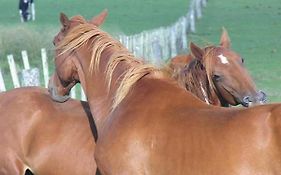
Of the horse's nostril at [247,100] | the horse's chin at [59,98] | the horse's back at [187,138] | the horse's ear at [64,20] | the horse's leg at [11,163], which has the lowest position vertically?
the horse's leg at [11,163]

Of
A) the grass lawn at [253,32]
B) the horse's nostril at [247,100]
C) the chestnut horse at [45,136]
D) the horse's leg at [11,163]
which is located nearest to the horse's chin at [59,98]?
the chestnut horse at [45,136]

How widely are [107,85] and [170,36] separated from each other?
17237 mm

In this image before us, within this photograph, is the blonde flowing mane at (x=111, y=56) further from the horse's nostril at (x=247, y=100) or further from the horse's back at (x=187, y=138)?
the horse's nostril at (x=247, y=100)

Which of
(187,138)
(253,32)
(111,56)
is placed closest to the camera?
(187,138)

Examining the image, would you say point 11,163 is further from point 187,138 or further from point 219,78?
point 187,138

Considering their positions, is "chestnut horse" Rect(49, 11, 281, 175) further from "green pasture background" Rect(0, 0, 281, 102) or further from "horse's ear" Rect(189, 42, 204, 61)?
"green pasture background" Rect(0, 0, 281, 102)

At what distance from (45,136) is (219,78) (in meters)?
1.52

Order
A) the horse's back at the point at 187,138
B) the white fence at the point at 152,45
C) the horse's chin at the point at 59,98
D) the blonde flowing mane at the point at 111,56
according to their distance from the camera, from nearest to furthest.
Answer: the horse's back at the point at 187,138
the blonde flowing mane at the point at 111,56
the horse's chin at the point at 59,98
the white fence at the point at 152,45

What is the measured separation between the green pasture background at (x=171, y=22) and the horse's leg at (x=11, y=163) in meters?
1.32

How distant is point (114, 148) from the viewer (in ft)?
16.5

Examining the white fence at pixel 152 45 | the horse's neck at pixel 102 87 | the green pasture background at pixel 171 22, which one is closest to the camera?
the horse's neck at pixel 102 87

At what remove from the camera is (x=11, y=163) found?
21.1ft

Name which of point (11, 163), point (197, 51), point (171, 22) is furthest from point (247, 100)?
point (171, 22)

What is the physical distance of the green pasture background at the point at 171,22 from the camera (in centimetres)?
2014
